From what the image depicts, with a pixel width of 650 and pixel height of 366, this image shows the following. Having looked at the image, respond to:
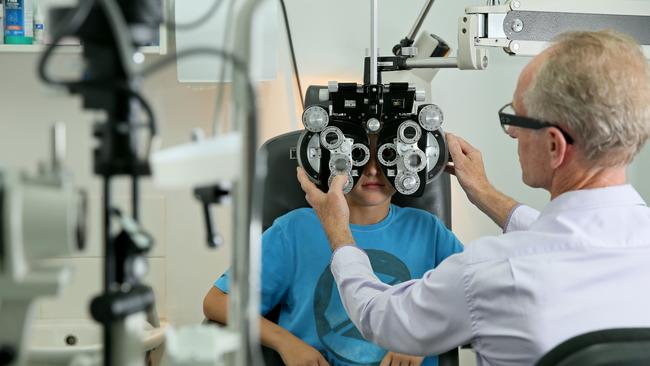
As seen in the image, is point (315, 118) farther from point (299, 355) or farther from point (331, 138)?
point (299, 355)

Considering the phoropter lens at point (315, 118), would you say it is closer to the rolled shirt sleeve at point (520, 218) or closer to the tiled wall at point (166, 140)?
the rolled shirt sleeve at point (520, 218)

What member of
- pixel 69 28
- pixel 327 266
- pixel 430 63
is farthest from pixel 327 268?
pixel 69 28

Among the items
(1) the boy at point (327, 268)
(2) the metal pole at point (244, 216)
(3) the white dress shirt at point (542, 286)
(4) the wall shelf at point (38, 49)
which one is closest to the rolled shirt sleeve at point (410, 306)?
(3) the white dress shirt at point (542, 286)

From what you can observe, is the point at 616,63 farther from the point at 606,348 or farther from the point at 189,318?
the point at 189,318

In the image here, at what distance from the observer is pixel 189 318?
2.80m

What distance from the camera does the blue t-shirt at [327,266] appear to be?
1942 millimetres

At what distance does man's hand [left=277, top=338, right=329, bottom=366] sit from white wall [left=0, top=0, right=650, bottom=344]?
79cm

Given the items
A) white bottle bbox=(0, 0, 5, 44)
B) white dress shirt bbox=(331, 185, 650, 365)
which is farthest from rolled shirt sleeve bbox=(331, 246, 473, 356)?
white bottle bbox=(0, 0, 5, 44)

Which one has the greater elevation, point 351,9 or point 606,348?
point 351,9

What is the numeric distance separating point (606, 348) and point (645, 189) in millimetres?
2029

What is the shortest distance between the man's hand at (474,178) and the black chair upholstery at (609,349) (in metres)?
0.85

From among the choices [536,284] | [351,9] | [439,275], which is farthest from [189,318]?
[536,284]

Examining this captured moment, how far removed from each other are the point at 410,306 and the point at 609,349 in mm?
491

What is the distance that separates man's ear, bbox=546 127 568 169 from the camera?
56.6 inches
